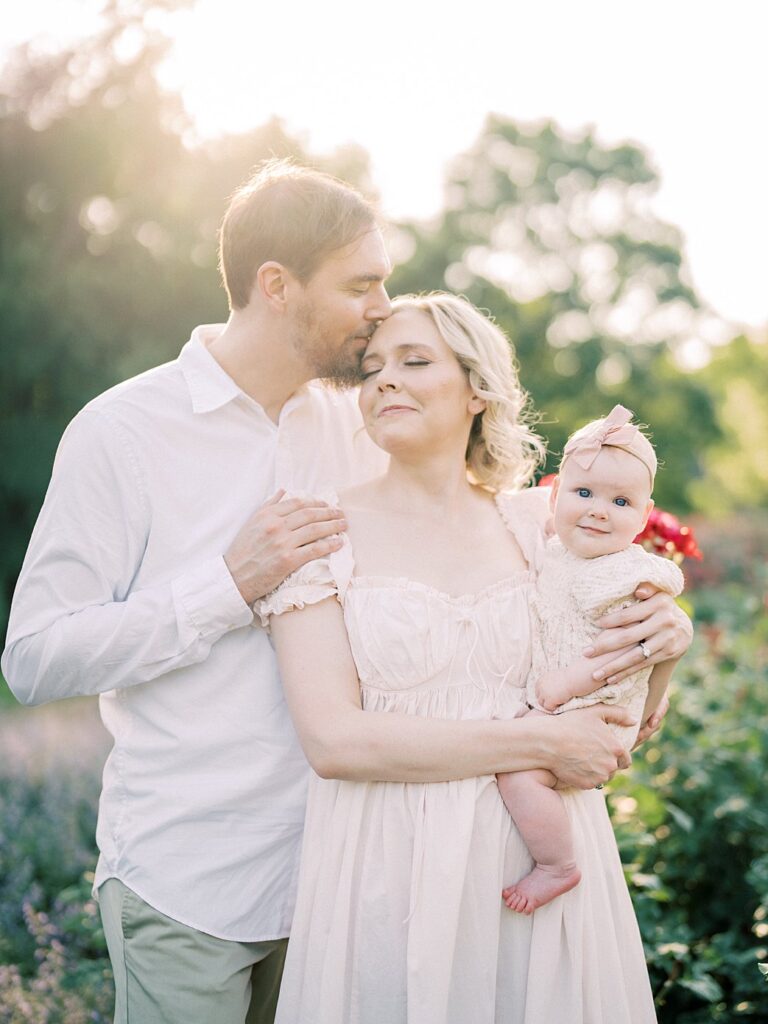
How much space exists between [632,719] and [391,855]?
68 cm

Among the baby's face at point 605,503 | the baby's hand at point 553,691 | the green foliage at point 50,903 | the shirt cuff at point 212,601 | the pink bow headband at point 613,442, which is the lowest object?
the green foliage at point 50,903

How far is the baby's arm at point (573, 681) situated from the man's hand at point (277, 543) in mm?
622

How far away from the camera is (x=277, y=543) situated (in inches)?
96.6

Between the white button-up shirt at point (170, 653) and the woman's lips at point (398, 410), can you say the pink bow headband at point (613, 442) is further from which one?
the white button-up shirt at point (170, 653)

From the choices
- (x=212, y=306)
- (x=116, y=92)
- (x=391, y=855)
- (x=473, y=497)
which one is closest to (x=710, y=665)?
(x=473, y=497)

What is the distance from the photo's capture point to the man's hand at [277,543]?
96.0 inches

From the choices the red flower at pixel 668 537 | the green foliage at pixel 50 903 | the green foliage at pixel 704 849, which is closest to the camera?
the red flower at pixel 668 537

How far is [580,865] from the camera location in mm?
2439

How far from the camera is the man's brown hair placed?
274 cm

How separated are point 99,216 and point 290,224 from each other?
1078 cm

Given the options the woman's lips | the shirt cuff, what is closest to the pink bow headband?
the woman's lips

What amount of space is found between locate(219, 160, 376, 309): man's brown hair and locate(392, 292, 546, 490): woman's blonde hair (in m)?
0.26

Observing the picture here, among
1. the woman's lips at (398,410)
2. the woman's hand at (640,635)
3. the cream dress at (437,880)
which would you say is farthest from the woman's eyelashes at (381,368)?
the woman's hand at (640,635)

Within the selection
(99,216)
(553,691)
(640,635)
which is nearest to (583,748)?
(553,691)
